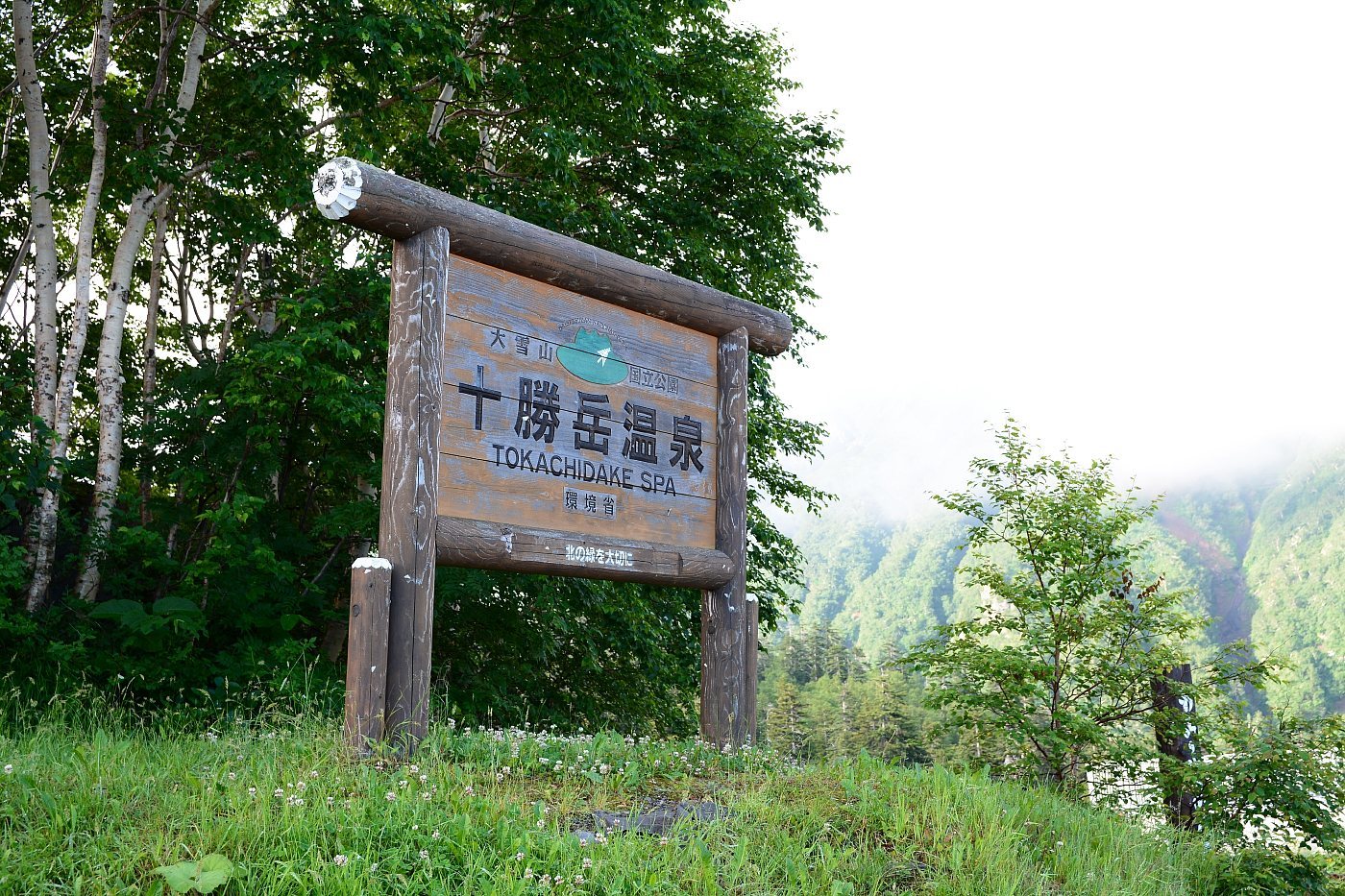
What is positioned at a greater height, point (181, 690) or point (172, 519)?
point (172, 519)

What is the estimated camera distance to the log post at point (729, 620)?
6.46 meters

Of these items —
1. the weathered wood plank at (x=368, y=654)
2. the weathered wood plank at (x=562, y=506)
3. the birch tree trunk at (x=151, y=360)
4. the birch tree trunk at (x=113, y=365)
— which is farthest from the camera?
the birch tree trunk at (x=151, y=360)

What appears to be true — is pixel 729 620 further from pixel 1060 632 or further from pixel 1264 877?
pixel 1060 632

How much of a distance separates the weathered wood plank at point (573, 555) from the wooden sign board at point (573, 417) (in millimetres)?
31

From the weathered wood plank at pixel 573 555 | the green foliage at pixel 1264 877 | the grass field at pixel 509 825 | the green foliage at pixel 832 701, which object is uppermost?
the weathered wood plank at pixel 573 555

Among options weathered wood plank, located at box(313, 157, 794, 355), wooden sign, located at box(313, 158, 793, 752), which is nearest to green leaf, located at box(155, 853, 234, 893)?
wooden sign, located at box(313, 158, 793, 752)

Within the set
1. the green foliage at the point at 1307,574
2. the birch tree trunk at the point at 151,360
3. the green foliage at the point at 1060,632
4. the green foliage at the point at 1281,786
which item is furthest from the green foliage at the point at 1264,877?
the green foliage at the point at 1307,574

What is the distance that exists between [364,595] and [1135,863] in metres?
3.94

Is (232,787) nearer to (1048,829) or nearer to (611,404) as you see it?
(611,404)

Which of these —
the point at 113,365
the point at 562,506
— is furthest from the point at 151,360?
the point at 562,506

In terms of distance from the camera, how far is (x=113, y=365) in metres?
9.27

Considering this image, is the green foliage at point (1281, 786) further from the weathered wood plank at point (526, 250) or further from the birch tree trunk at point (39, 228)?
the birch tree trunk at point (39, 228)

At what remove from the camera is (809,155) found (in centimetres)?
1453

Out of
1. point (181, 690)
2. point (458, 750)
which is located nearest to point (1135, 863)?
point (458, 750)
